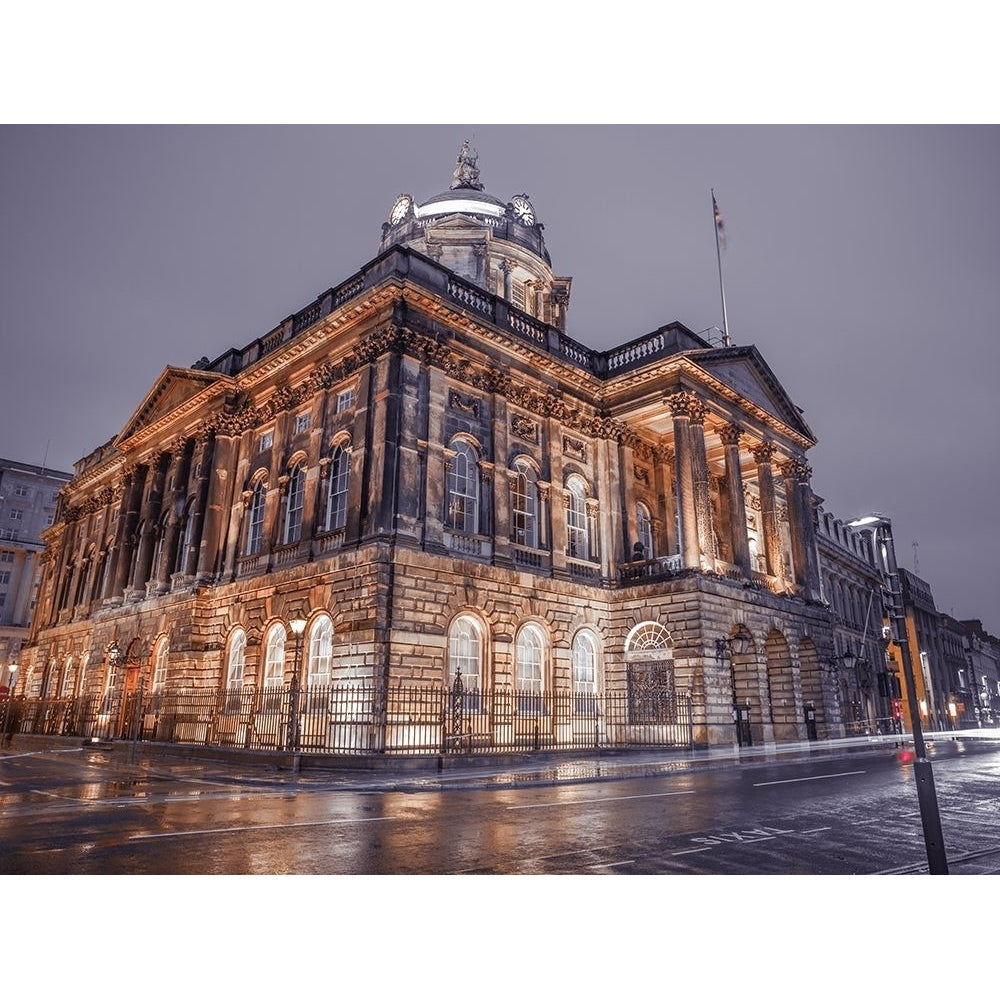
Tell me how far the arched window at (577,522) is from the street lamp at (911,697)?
17676 mm

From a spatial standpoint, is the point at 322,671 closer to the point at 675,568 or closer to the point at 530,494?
the point at 530,494

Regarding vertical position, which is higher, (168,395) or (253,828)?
(168,395)

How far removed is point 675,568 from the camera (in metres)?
24.5

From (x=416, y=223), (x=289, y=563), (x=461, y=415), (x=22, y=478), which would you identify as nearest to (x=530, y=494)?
(x=461, y=415)

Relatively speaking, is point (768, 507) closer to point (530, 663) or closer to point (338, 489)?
point (530, 663)

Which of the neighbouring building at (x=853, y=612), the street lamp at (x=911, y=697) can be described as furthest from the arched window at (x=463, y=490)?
the neighbouring building at (x=853, y=612)

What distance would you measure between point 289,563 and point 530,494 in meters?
A: 8.18

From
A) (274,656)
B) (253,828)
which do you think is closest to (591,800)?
(253,828)

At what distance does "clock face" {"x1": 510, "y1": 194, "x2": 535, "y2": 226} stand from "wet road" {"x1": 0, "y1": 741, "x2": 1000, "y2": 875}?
32749 mm

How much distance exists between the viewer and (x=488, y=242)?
117ft

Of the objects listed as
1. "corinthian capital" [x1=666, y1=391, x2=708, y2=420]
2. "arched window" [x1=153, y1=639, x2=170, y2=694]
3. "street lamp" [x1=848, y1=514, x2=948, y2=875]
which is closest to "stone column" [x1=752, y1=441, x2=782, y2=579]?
"corinthian capital" [x1=666, y1=391, x2=708, y2=420]

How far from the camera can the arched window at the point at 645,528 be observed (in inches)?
1116

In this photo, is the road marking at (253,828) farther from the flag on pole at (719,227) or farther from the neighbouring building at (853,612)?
the neighbouring building at (853,612)

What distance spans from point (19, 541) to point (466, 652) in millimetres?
58214
